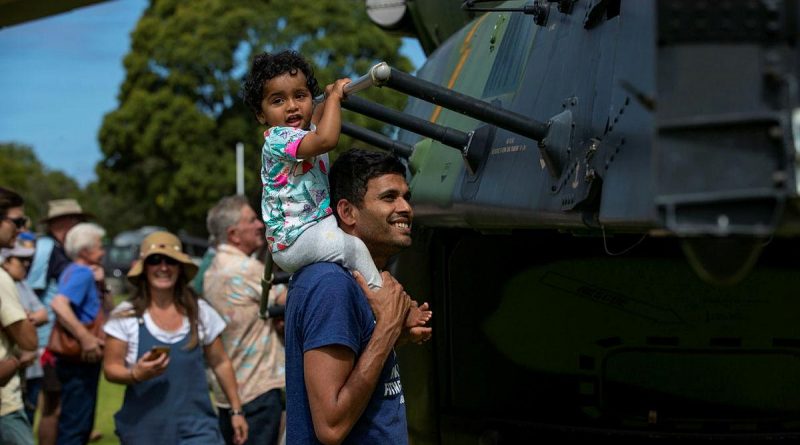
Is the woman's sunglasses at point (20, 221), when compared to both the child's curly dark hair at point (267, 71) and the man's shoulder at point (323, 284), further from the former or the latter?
the man's shoulder at point (323, 284)

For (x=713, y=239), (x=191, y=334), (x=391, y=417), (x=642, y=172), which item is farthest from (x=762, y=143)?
(x=191, y=334)

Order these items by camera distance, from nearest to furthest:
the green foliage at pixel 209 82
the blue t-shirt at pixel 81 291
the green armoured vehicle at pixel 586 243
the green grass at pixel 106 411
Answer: the green armoured vehicle at pixel 586 243 < the blue t-shirt at pixel 81 291 < the green grass at pixel 106 411 < the green foliage at pixel 209 82

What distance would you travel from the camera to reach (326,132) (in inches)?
141

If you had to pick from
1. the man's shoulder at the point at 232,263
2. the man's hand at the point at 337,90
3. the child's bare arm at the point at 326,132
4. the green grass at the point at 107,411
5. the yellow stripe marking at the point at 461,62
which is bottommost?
the green grass at the point at 107,411

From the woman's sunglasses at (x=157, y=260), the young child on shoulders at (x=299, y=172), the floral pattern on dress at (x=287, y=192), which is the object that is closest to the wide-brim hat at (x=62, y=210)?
the woman's sunglasses at (x=157, y=260)

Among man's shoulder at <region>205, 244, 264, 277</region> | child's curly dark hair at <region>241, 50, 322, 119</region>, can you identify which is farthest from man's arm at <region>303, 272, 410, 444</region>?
man's shoulder at <region>205, 244, 264, 277</region>

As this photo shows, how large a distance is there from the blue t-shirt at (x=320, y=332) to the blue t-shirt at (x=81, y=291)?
5.10m

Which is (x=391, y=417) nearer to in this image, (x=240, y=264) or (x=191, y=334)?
(x=191, y=334)

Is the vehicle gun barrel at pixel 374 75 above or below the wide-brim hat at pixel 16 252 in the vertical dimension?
above

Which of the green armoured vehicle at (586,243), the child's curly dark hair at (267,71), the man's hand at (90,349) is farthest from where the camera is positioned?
the man's hand at (90,349)

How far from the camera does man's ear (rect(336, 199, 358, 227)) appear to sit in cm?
379

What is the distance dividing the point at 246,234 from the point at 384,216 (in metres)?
3.76

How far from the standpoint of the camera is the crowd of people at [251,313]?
3568 mm

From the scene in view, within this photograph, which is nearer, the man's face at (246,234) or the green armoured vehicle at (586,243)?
the green armoured vehicle at (586,243)
